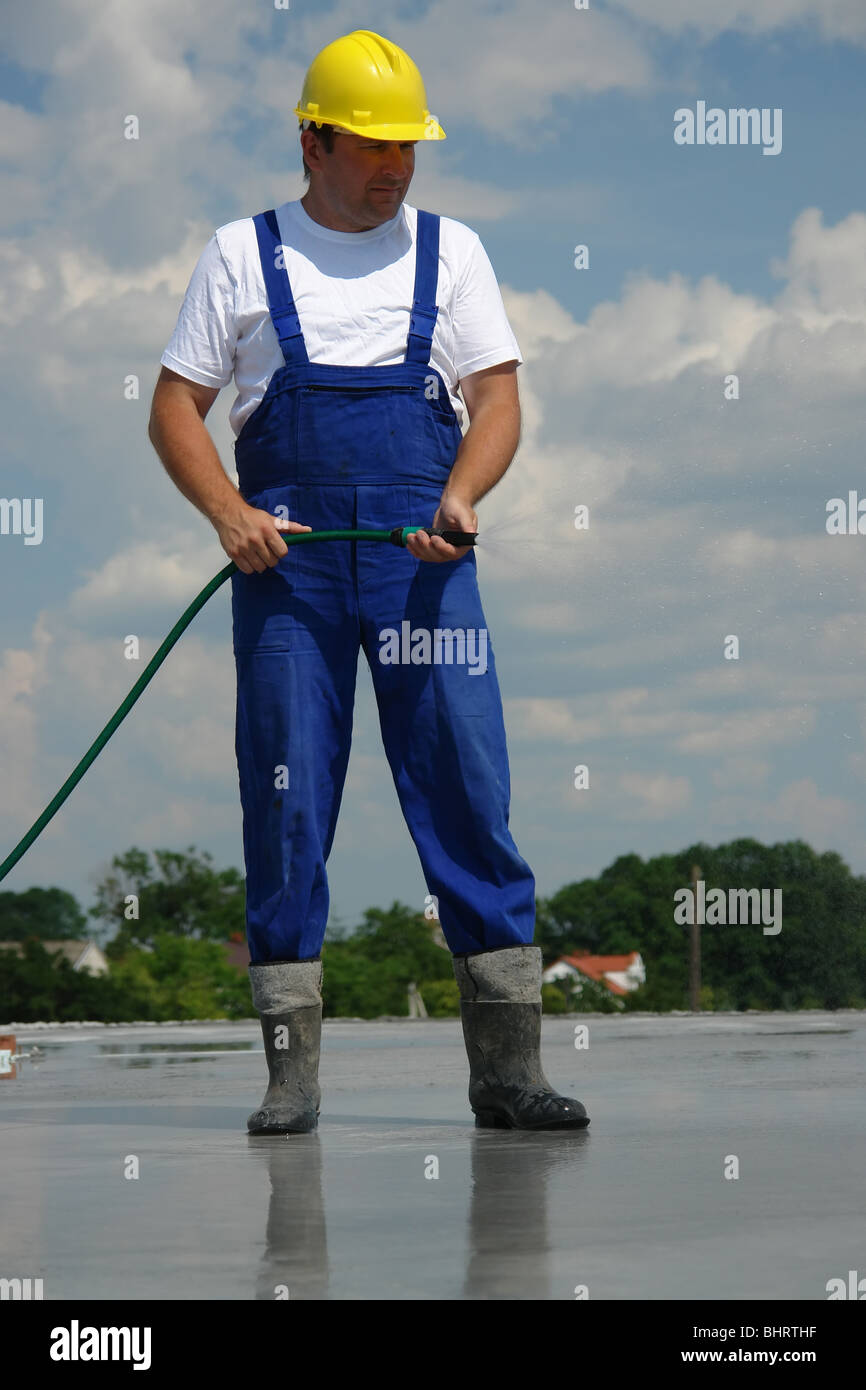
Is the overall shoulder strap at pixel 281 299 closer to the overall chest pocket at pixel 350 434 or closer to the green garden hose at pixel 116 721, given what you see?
the overall chest pocket at pixel 350 434

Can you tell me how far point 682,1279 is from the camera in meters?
2.10

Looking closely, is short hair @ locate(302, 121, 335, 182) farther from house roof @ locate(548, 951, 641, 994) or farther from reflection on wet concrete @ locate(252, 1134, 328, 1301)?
house roof @ locate(548, 951, 641, 994)

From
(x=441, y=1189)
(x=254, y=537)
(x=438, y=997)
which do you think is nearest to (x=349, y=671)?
(x=254, y=537)

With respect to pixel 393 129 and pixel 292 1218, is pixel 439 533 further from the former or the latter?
pixel 292 1218

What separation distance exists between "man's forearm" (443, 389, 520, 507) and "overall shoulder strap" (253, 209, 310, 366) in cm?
42

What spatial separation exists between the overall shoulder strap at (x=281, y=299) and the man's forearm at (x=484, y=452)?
1.36ft

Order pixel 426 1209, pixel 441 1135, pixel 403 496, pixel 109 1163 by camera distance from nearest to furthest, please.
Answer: pixel 426 1209
pixel 109 1163
pixel 441 1135
pixel 403 496

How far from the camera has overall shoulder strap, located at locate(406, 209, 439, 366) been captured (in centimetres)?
400

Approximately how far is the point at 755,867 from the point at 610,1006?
5347 mm

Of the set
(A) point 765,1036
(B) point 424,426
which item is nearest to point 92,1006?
(A) point 765,1036

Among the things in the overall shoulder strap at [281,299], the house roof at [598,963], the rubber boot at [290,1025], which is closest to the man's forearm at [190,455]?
the overall shoulder strap at [281,299]

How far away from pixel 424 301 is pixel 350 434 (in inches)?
14.5

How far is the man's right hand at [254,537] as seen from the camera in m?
3.86

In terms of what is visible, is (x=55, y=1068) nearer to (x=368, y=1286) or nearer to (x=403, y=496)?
(x=403, y=496)
